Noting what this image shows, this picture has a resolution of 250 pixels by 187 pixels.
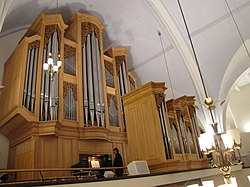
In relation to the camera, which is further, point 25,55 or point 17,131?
Result: point 25,55

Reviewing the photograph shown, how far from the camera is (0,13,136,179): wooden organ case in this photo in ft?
17.9

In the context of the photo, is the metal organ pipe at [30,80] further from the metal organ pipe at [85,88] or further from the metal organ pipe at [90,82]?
the metal organ pipe at [90,82]

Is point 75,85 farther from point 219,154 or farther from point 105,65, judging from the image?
point 219,154

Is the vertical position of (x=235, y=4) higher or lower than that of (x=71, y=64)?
higher

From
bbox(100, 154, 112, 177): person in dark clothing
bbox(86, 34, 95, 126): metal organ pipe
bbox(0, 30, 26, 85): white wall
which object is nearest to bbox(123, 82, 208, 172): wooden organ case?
bbox(100, 154, 112, 177): person in dark clothing

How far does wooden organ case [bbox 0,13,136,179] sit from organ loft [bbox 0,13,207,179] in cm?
2

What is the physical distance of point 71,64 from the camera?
6.94m

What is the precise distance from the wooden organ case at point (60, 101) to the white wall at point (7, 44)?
10.5 inches

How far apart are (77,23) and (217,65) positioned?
4.83 m

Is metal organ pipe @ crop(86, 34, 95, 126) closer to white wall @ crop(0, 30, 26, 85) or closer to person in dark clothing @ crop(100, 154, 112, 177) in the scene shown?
person in dark clothing @ crop(100, 154, 112, 177)

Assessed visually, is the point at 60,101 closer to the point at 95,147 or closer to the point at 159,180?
the point at 95,147

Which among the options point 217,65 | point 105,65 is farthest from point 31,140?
point 217,65

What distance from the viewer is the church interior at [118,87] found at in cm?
512

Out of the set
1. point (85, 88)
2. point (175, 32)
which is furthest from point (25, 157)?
point (175, 32)
